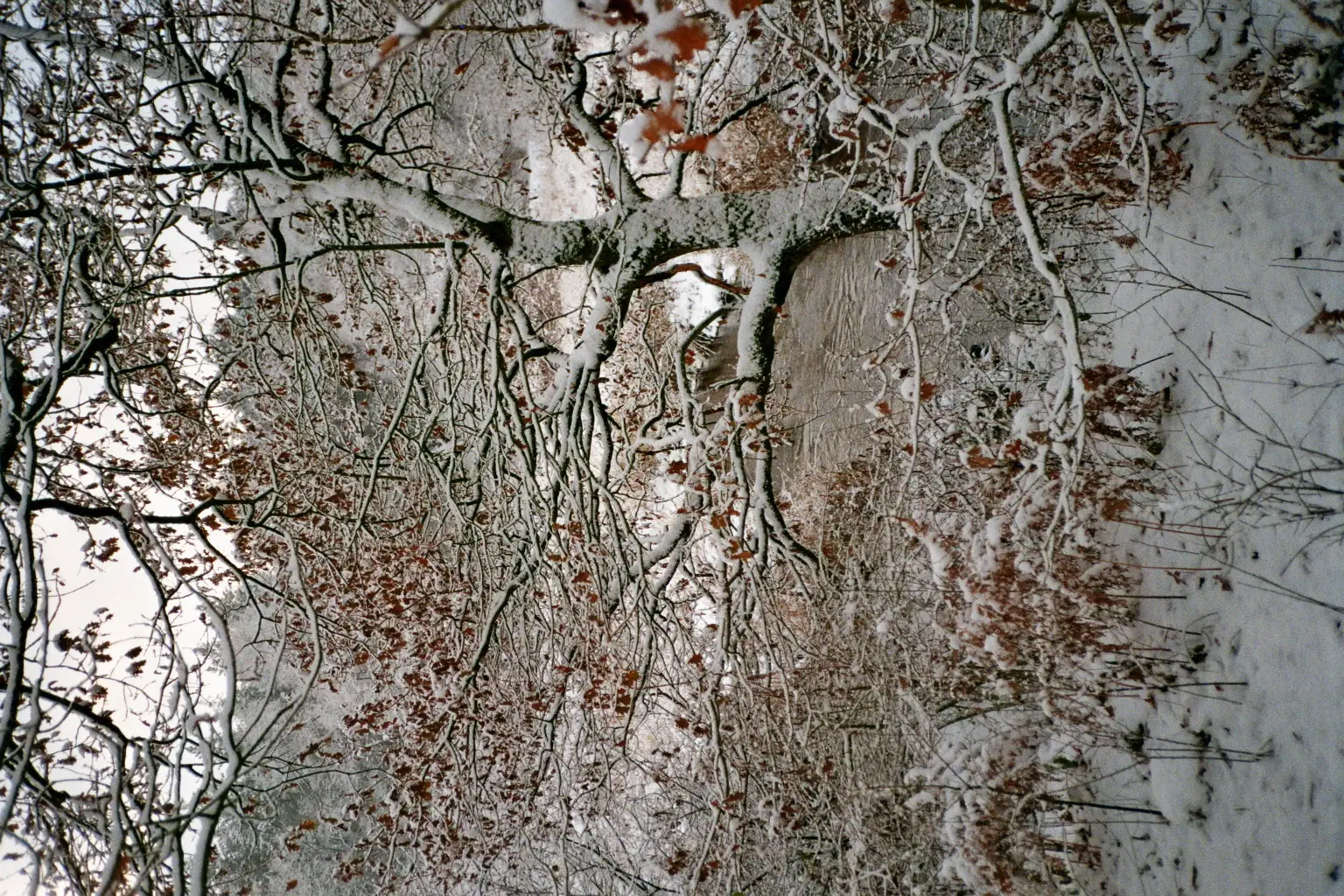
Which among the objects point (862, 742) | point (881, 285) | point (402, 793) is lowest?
point (402, 793)

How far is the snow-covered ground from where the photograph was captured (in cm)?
337

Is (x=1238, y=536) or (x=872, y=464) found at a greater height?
(x=872, y=464)

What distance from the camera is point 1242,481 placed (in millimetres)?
3764

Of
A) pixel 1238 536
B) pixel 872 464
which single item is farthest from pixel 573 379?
pixel 1238 536

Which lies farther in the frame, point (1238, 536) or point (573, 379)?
point (573, 379)

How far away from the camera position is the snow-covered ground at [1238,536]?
3.37 metres

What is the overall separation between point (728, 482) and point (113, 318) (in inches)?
135

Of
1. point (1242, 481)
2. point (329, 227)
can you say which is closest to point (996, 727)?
point (1242, 481)

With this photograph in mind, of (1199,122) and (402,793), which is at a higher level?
(1199,122)

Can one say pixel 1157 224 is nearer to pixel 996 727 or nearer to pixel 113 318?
pixel 996 727

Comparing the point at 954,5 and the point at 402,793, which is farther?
the point at 402,793

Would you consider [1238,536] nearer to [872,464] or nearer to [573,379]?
[872,464]

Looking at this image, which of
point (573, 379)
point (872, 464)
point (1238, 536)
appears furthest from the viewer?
point (872, 464)

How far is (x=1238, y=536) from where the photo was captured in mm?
3793
